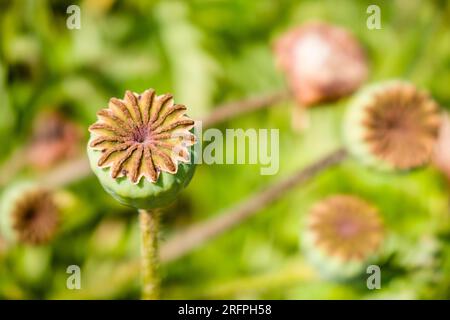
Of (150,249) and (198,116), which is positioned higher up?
(198,116)

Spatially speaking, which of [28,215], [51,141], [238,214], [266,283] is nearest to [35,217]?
[28,215]

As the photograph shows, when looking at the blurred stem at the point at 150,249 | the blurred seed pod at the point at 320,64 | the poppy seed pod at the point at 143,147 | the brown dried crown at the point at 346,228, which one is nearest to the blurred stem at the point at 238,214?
the brown dried crown at the point at 346,228

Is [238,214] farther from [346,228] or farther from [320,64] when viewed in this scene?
[320,64]

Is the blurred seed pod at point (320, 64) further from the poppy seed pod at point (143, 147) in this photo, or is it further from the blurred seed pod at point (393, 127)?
the poppy seed pod at point (143, 147)

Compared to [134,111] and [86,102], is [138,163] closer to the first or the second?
[134,111]

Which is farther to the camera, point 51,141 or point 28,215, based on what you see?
point 51,141
